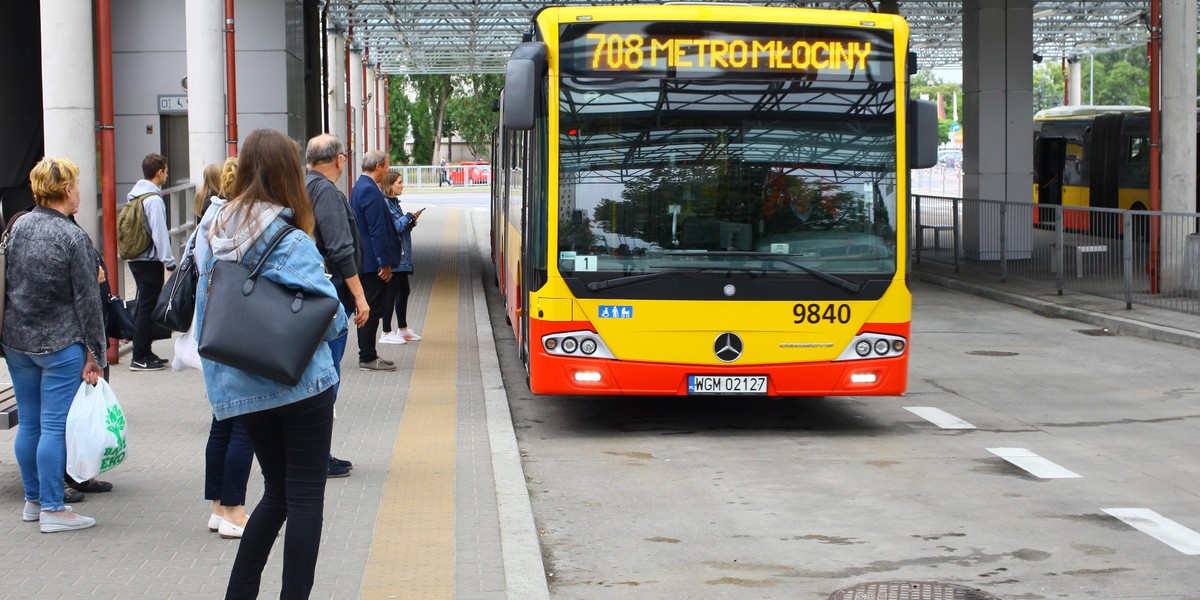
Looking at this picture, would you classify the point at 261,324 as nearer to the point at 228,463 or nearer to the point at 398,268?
the point at 228,463

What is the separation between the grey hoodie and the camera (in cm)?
1148

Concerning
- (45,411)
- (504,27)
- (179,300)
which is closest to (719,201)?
(179,300)

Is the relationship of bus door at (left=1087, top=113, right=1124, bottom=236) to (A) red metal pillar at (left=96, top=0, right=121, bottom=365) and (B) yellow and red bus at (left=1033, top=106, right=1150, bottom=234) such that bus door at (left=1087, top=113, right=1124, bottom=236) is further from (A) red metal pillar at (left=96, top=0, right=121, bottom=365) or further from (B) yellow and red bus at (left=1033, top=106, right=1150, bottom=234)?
(A) red metal pillar at (left=96, top=0, right=121, bottom=365)

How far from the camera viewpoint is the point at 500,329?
16.9 m

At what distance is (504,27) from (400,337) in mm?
33956

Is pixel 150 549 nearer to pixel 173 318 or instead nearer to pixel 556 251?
pixel 173 318

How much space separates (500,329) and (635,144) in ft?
25.3

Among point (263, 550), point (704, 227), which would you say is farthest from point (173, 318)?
point (704, 227)

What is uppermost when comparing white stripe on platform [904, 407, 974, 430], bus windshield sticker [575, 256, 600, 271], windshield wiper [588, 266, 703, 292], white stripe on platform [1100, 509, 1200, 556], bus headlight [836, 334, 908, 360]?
bus windshield sticker [575, 256, 600, 271]

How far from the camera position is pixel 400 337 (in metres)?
14.6

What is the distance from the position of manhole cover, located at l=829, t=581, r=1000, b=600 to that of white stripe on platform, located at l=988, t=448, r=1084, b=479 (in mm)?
2642

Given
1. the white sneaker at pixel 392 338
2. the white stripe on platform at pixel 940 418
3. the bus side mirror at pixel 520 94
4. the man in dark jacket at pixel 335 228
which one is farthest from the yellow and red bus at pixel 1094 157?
the man in dark jacket at pixel 335 228

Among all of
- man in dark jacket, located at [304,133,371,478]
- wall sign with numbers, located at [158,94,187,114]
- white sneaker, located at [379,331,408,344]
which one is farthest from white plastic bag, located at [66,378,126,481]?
wall sign with numbers, located at [158,94,187,114]

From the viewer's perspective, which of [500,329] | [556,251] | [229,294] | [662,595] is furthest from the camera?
[500,329]
